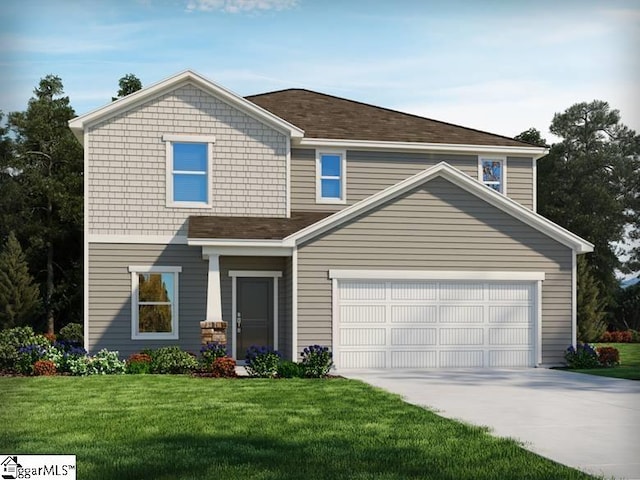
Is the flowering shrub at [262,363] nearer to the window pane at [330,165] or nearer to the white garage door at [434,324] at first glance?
the white garage door at [434,324]

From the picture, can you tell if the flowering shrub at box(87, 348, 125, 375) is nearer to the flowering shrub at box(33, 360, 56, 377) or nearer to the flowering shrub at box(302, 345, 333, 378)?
the flowering shrub at box(33, 360, 56, 377)

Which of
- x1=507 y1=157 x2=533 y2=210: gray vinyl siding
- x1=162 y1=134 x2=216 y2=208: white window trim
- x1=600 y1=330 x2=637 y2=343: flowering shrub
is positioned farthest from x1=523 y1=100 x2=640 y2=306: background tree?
x1=162 y1=134 x2=216 y2=208: white window trim

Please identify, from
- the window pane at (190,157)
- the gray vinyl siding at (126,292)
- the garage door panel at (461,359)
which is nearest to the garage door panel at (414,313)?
the garage door panel at (461,359)

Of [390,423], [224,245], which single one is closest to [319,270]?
[224,245]

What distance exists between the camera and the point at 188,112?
2128 cm

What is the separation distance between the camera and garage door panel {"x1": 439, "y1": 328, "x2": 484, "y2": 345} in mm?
19703

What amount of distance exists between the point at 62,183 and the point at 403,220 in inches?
790

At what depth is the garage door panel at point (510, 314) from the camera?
20000mm

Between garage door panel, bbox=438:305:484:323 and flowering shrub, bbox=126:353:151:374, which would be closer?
flowering shrub, bbox=126:353:151:374

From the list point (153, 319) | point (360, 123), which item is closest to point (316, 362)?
point (153, 319)

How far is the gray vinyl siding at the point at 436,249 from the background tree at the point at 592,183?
22.4 metres

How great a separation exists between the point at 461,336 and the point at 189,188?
7.58m

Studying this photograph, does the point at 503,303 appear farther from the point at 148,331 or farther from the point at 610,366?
the point at 148,331

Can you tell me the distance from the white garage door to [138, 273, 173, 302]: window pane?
435 cm
